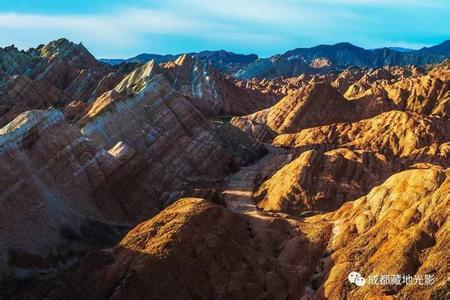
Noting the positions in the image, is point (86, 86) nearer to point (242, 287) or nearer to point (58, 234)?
point (58, 234)

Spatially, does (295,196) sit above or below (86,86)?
below

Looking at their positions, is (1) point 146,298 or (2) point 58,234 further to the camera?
(2) point 58,234

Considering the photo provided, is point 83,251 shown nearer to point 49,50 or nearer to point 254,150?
point 254,150

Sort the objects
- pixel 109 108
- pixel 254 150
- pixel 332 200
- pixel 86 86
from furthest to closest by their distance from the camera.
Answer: pixel 86 86 < pixel 254 150 < pixel 109 108 < pixel 332 200

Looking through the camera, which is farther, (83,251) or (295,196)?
(295,196)

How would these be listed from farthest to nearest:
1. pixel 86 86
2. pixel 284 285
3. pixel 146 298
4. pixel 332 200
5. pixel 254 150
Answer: pixel 86 86, pixel 254 150, pixel 332 200, pixel 284 285, pixel 146 298

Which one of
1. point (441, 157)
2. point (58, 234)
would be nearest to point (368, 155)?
point (441, 157)

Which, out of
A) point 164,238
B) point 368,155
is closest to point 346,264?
point 164,238

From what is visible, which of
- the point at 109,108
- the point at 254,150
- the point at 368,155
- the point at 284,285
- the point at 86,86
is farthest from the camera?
the point at 86,86

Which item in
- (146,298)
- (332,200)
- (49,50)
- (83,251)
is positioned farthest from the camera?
(49,50)
